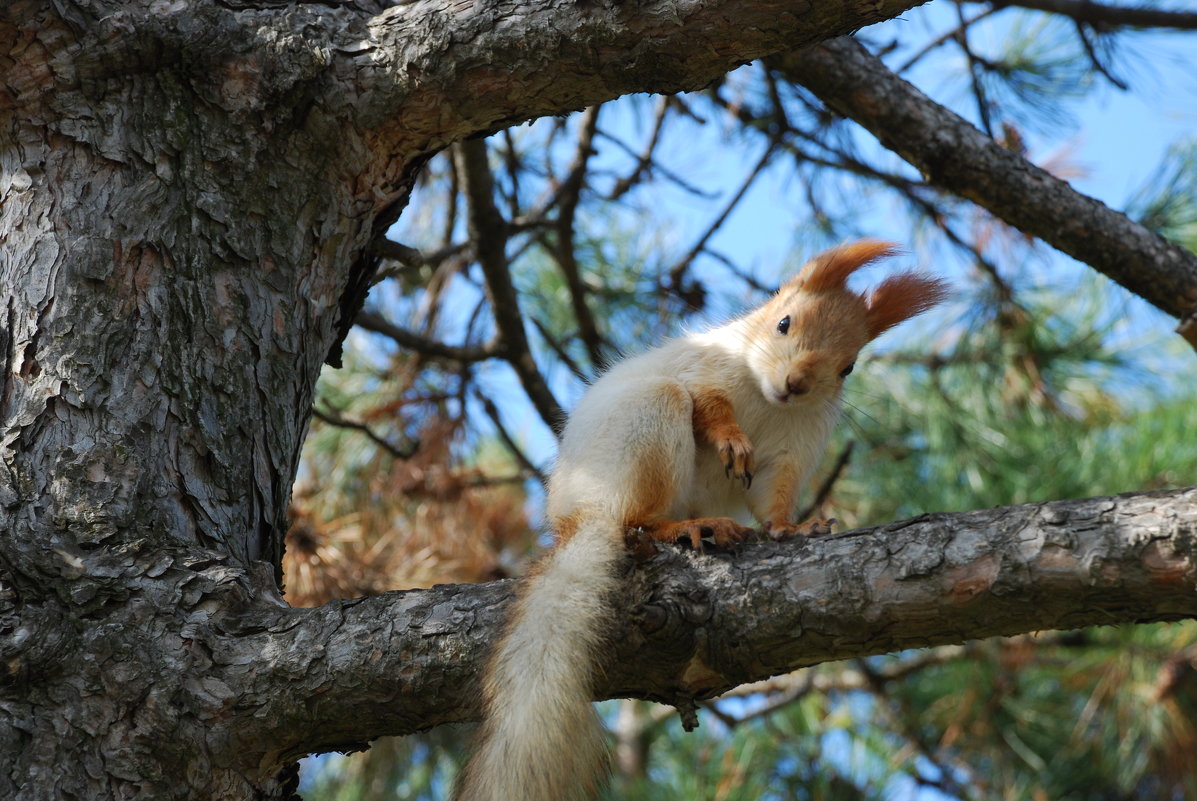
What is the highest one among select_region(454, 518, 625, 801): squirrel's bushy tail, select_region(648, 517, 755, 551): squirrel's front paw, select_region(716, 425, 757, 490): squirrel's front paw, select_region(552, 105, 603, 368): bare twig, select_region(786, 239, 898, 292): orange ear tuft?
select_region(552, 105, 603, 368): bare twig

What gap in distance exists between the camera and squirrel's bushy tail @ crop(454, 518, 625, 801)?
5.19 ft

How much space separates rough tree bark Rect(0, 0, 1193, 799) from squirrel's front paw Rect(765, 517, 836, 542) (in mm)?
490

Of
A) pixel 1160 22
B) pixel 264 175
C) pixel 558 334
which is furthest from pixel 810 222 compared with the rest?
pixel 264 175

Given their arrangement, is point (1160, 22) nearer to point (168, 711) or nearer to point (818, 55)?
A: point (818, 55)

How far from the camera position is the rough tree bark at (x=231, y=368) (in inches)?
60.5

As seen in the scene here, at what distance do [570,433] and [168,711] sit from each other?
1132 millimetres

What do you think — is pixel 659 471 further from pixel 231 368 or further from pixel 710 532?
pixel 231 368

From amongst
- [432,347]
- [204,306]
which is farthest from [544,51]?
[432,347]

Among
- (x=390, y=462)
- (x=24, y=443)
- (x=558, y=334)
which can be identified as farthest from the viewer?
(x=558, y=334)

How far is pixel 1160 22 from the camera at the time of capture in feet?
9.75

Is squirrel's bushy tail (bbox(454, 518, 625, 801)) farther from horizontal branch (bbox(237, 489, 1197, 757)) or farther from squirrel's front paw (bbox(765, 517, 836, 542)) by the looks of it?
squirrel's front paw (bbox(765, 517, 836, 542))

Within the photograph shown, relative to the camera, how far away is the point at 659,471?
7.48 ft

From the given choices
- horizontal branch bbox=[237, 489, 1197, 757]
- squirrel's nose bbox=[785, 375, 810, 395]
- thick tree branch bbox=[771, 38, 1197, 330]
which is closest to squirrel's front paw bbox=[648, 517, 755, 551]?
horizontal branch bbox=[237, 489, 1197, 757]

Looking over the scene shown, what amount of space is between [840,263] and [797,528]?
2.46 feet
